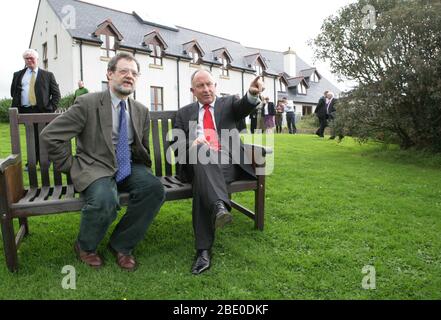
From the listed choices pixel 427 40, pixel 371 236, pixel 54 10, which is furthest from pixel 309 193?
pixel 54 10

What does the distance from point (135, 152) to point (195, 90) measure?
0.98 m

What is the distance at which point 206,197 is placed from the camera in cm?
329

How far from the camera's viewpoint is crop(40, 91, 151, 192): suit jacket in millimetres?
3229

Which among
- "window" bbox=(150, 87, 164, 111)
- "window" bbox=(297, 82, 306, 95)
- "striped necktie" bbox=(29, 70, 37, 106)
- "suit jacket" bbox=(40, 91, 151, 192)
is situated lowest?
"suit jacket" bbox=(40, 91, 151, 192)

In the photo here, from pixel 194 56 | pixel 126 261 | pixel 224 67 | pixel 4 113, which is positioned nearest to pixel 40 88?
pixel 126 261

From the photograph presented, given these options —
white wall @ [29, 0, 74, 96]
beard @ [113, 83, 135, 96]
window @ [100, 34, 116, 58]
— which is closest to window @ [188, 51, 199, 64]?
window @ [100, 34, 116, 58]

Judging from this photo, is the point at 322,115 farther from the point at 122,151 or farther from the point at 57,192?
the point at 57,192

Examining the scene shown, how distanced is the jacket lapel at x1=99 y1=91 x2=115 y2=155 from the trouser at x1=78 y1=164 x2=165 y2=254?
0.33 meters

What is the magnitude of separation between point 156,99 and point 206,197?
27.7 m

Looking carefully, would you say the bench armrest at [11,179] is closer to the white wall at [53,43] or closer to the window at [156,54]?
the white wall at [53,43]

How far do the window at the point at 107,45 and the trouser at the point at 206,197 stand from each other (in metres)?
25.4

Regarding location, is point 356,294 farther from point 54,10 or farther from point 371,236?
point 54,10

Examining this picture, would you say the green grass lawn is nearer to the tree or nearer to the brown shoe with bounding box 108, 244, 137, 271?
the brown shoe with bounding box 108, 244, 137, 271

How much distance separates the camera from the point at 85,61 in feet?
84.1
